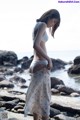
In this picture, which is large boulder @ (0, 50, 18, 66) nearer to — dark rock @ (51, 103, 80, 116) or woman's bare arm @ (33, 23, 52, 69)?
dark rock @ (51, 103, 80, 116)

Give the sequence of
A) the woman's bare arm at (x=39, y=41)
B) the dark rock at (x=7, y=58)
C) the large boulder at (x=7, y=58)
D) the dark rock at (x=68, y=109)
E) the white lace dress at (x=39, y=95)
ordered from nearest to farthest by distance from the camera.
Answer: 1. the woman's bare arm at (x=39, y=41)
2. the white lace dress at (x=39, y=95)
3. the dark rock at (x=68, y=109)
4. the large boulder at (x=7, y=58)
5. the dark rock at (x=7, y=58)

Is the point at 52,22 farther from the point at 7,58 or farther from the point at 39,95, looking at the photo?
the point at 7,58

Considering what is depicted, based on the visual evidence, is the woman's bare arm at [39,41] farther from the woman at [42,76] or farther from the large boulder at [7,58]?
the large boulder at [7,58]

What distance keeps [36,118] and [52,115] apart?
3591mm

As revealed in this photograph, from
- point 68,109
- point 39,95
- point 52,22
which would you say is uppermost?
point 52,22

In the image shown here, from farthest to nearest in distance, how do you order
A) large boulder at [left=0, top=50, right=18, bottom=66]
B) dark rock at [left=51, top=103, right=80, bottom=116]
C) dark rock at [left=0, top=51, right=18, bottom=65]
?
dark rock at [left=0, top=51, right=18, bottom=65] → large boulder at [left=0, top=50, right=18, bottom=66] → dark rock at [left=51, top=103, right=80, bottom=116]

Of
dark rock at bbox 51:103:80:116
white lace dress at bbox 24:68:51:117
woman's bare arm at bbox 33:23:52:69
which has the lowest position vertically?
dark rock at bbox 51:103:80:116

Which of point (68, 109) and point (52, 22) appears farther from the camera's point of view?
point (68, 109)

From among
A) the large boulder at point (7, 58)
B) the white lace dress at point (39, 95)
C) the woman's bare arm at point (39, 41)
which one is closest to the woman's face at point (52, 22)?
the woman's bare arm at point (39, 41)

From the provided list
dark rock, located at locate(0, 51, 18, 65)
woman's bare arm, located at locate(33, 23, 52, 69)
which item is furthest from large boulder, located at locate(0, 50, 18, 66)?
woman's bare arm, located at locate(33, 23, 52, 69)

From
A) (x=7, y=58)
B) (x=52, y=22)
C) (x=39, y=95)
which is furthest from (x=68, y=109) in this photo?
(x=7, y=58)

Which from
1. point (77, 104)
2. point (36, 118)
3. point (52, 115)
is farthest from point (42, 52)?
point (77, 104)

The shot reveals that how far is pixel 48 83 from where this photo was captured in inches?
191

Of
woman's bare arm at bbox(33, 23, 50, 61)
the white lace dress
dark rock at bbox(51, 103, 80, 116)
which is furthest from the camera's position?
dark rock at bbox(51, 103, 80, 116)
